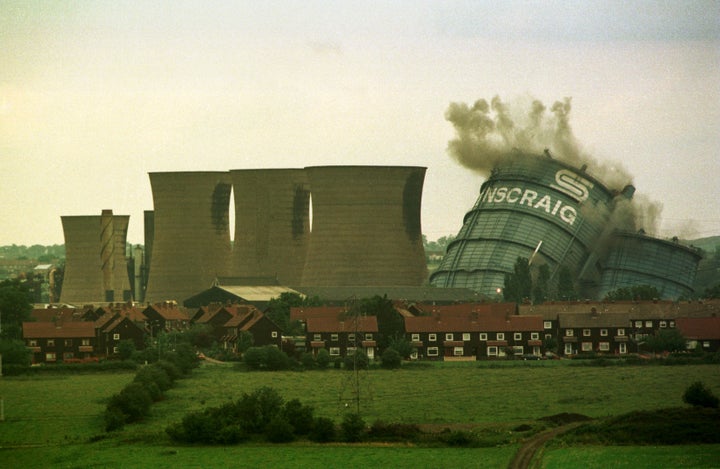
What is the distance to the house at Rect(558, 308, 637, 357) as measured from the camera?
222ft

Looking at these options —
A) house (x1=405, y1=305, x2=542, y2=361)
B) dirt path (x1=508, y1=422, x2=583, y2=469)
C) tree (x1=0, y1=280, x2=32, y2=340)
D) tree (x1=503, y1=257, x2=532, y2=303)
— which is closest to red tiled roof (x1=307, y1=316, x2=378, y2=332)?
house (x1=405, y1=305, x2=542, y2=361)

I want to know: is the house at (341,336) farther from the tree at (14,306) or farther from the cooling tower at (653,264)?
the cooling tower at (653,264)

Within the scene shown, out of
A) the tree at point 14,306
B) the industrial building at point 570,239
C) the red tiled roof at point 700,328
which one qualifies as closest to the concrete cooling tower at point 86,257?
the industrial building at point 570,239

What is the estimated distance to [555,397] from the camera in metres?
47.2

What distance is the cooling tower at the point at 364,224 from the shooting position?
9288 centimetres

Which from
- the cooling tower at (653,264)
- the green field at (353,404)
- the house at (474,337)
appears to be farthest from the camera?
the cooling tower at (653,264)

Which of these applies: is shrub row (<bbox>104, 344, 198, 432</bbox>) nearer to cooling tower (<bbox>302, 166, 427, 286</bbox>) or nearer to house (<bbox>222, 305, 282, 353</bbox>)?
house (<bbox>222, 305, 282, 353</bbox>)

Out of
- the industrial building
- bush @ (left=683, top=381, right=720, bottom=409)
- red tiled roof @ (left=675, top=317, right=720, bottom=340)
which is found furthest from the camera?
the industrial building

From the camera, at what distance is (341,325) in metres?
67.1

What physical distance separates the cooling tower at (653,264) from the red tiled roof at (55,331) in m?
36.4

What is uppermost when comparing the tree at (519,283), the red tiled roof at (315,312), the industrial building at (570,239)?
Answer: the industrial building at (570,239)

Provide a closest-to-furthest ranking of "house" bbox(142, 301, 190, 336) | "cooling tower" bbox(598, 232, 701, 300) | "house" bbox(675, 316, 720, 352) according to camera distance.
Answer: "house" bbox(675, 316, 720, 352) < "house" bbox(142, 301, 190, 336) < "cooling tower" bbox(598, 232, 701, 300)

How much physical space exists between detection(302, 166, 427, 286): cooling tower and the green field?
3214 cm

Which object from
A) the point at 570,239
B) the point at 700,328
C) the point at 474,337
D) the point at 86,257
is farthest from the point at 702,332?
the point at 86,257
